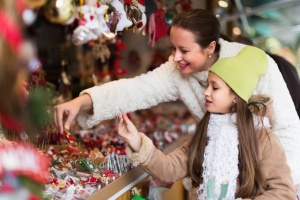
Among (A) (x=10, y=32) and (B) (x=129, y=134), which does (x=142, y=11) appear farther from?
(A) (x=10, y=32)

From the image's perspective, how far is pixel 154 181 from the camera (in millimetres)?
2793

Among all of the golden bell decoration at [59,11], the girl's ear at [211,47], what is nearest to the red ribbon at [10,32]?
the golden bell decoration at [59,11]

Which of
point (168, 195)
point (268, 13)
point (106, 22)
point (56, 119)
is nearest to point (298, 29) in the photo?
point (268, 13)

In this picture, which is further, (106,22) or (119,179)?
(106,22)

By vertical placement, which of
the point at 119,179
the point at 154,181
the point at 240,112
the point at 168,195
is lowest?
the point at 168,195

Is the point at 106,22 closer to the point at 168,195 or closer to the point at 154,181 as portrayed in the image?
the point at 154,181

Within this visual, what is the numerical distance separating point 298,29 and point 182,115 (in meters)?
2.81

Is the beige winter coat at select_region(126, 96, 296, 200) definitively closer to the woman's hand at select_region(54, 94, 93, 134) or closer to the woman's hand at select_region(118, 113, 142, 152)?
the woman's hand at select_region(118, 113, 142, 152)

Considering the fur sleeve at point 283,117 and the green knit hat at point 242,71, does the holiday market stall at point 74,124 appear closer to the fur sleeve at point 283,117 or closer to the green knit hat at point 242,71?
the green knit hat at point 242,71

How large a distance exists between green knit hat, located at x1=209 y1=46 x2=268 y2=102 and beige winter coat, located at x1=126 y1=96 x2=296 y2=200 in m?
0.22

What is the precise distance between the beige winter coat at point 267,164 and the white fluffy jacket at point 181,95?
0.18 meters

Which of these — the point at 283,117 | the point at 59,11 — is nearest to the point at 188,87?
the point at 283,117

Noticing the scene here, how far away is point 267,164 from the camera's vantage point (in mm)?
2035

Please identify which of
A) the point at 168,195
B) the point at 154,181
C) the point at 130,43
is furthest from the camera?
the point at 130,43
